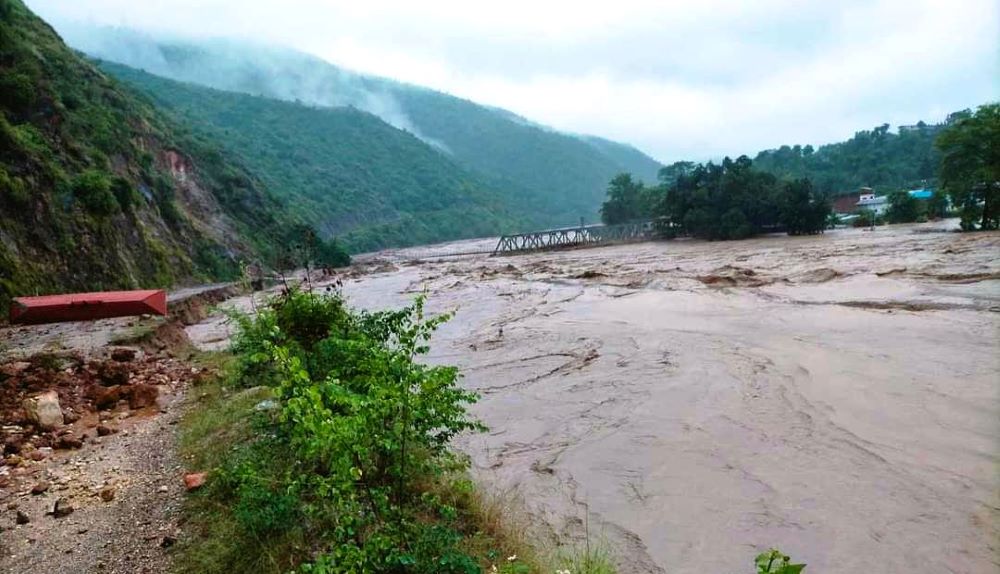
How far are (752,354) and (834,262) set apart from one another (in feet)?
49.8

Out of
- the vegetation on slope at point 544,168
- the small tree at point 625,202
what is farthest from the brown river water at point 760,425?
A: the vegetation on slope at point 544,168

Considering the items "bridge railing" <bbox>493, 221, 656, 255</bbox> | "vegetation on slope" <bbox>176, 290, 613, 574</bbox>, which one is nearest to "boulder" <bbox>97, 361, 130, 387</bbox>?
"vegetation on slope" <bbox>176, 290, 613, 574</bbox>

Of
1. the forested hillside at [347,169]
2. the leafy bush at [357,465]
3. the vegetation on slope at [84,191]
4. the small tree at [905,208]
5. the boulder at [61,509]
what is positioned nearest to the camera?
the leafy bush at [357,465]

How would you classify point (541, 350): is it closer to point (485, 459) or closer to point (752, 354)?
point (752, 354)

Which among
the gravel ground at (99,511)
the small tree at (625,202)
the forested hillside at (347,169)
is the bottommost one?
the gravel ground at (99,511)

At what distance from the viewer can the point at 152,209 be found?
34.0m

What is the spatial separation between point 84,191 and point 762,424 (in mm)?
25319

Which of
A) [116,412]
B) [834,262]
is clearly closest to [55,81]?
[116,412]

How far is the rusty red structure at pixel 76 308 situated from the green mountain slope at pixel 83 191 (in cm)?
198

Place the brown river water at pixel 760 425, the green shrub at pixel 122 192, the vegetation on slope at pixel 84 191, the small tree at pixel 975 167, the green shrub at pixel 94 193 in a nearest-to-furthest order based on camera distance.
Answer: the brown river water at pixel 760 425, the vegetation on slope at pixel 84 191, the green shrub at pixel 94 193, the green shrub at pixel 122 192, the small tree at pixel 975 167

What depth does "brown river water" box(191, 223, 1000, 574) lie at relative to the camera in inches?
195

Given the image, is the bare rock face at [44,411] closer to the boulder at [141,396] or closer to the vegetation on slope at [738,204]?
the boulder at [141,396]

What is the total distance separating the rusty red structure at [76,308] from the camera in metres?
14.5

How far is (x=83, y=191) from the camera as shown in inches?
883
